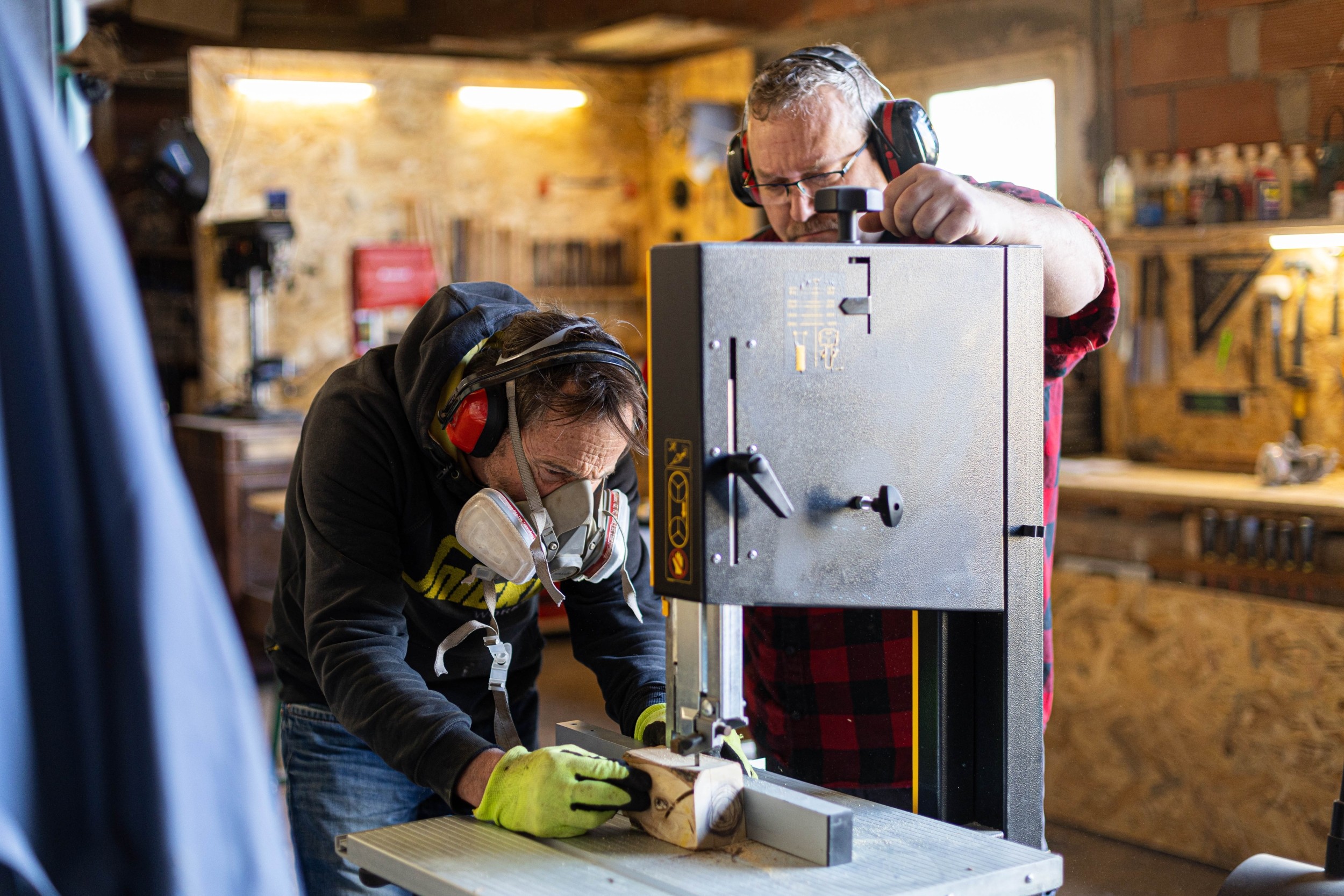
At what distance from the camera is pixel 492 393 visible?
4.61ft

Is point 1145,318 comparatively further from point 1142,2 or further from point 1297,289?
point 1142,2

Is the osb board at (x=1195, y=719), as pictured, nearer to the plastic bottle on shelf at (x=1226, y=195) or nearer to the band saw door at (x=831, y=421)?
the plastic bottle on shelf at (x=1226, y=195)

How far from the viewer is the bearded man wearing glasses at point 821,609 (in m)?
1.53

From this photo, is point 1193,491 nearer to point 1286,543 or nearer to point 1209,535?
point 1209,535

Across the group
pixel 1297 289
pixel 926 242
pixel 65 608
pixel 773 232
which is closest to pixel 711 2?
pixel 1297 289

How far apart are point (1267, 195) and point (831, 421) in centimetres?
310

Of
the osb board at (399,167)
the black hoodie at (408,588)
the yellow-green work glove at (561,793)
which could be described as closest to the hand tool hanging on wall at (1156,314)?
the osb board at (399,167)

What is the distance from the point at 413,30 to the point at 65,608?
241 inches

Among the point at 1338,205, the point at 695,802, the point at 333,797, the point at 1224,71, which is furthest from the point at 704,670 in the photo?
the point at 1224,71

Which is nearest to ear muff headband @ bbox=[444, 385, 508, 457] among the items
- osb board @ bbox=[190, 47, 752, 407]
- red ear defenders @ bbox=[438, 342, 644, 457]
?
red ear defenders @ bbox=[438, 342, 644, 457]

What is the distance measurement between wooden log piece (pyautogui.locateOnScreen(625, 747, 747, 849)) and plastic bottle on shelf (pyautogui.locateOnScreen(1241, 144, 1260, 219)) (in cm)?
320

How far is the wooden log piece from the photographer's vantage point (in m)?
1.13

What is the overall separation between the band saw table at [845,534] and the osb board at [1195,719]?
224cm

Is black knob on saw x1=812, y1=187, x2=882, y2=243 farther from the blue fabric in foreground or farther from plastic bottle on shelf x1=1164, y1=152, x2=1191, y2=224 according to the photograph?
plastic bottle on shelf x1=1164, y1=152, x2=1191, y2=224
